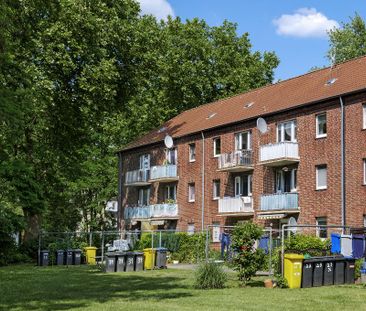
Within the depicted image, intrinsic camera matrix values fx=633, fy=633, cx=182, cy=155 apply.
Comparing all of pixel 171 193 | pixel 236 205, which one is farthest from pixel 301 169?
pixel 171 193

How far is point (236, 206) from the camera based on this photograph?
39.2 m

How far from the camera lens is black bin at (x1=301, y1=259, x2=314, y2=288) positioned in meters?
19.4

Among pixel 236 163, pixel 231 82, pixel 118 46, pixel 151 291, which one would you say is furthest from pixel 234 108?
pixel 151 291

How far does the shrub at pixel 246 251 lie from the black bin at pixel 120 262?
26.5ft

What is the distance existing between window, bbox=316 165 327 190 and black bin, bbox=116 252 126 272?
12.2 metres

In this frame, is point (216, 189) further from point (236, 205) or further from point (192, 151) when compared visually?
point (192, 151)

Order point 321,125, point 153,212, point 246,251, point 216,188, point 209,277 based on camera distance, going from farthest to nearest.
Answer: point 153,212 < point 216,188 < point 321,125 < point 246,251 < point 209,277

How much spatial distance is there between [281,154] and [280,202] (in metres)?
2.71

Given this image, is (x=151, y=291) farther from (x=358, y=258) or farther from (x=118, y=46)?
(x=118, y=46)

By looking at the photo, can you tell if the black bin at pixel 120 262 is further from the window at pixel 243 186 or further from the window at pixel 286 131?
the window at pixel 243 186

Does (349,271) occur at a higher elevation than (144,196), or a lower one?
lower

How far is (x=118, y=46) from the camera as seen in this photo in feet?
129

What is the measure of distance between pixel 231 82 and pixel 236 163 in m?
18.9

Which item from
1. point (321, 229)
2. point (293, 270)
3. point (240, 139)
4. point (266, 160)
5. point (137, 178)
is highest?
point (240, 139)
